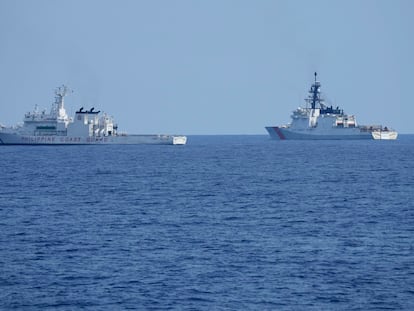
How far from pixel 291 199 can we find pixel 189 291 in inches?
966

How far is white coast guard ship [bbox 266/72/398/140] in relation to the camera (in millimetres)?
172750

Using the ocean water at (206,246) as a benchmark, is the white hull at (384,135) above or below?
above

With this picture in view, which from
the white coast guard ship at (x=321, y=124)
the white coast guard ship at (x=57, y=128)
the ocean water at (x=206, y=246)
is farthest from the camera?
the white coast guard ship at (x=321, y=124)

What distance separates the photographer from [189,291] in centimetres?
2478

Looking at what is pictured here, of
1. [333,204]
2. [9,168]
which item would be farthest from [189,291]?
[9,168]

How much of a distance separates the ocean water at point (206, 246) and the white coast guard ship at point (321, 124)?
113837 millimetres

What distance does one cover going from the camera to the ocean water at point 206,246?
79.4ft

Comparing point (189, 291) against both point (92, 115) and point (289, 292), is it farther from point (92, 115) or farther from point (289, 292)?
point (92, 115)

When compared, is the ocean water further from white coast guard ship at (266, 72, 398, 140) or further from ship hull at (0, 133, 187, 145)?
white coast guard ship at (266, 72, 398, 140)

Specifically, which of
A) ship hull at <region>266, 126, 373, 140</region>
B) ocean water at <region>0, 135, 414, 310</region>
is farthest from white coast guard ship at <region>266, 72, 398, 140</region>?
ocean water at <region>0, 135, 414, 310</region>

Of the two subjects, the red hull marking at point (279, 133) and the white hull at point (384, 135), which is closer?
the white hull at point (384, 135)

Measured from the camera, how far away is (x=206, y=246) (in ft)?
103

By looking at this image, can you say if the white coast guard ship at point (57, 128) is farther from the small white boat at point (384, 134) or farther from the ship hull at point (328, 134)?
the small white boat at point (384, 134)

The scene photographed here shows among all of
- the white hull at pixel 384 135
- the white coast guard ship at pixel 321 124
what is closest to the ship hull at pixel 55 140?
the white coast guard ship at pixel 321 124
